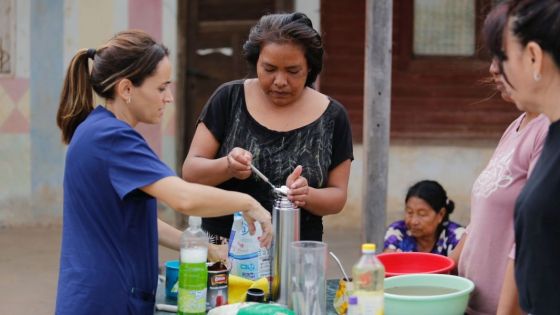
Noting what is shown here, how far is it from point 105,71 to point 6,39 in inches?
205

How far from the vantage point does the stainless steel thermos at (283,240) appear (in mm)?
2486

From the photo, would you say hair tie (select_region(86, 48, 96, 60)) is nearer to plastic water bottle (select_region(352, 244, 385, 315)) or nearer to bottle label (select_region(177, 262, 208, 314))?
bottle label (select_region(177, 262, 208, 314))

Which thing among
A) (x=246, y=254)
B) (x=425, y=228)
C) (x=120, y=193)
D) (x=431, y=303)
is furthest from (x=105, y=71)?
(x=425, y=228)

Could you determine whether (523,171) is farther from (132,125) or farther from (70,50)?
(70,50)

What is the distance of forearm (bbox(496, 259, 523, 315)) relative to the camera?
214cm

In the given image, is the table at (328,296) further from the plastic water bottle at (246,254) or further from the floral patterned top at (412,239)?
the floral patterned top at (412,239)

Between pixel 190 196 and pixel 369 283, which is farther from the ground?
pixel 190 196

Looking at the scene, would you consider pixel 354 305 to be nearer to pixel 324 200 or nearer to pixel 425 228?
pixel 324 200

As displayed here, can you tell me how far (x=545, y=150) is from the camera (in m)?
1.92

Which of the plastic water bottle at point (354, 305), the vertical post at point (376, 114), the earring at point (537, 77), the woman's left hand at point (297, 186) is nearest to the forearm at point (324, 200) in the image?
the woman's left hand at point (297, 186)

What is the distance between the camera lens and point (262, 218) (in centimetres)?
235

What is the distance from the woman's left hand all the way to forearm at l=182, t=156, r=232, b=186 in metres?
0.25

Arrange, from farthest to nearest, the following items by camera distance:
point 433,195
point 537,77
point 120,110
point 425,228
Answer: point 433,195 → point 425,228 → point 120,110 → point 537,77

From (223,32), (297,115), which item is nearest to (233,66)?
(223,32)
